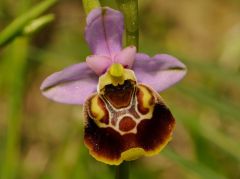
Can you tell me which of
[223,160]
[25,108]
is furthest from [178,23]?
[223,160]

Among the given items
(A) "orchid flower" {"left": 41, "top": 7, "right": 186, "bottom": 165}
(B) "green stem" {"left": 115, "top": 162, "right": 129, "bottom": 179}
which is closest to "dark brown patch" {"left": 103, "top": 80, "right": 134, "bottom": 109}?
(A) "orchid flower" {"left": 41, "top": 7, "right": 186, "bottom": 165}

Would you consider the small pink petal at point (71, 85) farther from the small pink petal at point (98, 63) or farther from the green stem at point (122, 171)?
the green stem at point (122, 171)

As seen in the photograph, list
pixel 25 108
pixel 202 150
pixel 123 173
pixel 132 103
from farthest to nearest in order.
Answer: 1. pixel 25 108
2. pixel 202 150
3. pixel 132 103
4. pixel 123 173

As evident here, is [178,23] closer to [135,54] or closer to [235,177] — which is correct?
[235,177]

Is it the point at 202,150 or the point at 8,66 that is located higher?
the point at 8,66

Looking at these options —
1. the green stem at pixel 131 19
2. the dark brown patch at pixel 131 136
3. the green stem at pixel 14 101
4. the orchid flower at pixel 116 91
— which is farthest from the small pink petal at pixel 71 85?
the green stem at pixel 14 101

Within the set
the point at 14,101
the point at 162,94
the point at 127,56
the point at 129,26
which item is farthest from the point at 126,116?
the point at 162,94

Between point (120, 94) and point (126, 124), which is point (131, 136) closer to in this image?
point (126, 124)
